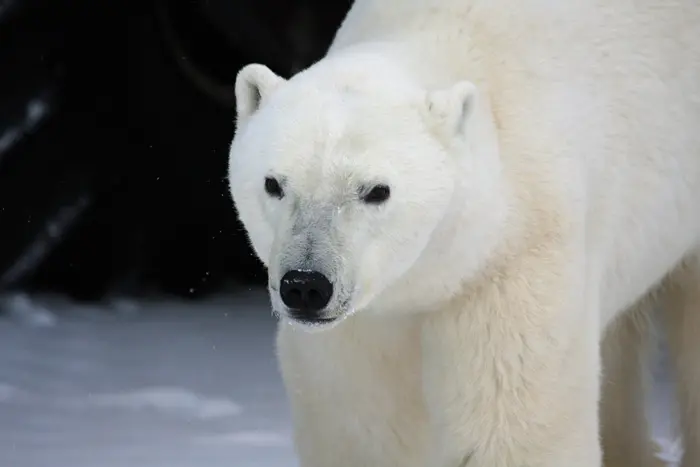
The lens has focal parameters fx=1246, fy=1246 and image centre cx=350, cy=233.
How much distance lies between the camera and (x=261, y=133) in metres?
2.64

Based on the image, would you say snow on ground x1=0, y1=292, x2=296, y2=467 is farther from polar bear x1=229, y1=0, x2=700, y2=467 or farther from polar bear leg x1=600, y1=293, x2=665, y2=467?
polar bear x1=229, y1=0, x2=700, y2=467

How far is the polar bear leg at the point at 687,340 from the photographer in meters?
3.88

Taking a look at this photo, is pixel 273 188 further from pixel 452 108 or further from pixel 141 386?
pixel 141 386

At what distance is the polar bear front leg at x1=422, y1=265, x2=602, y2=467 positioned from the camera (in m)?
2.89

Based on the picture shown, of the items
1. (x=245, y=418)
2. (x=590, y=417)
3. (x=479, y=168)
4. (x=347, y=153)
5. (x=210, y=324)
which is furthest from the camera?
(x=210, y=324)

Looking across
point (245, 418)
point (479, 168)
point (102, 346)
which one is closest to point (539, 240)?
point (479, 168)

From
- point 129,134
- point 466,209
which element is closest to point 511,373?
point 466,209

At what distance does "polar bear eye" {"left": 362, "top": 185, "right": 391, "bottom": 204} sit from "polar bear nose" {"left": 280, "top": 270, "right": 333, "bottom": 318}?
20 centimetres

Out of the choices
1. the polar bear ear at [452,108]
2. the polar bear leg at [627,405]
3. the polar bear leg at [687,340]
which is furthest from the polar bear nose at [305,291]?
the polar bear leg at [627,405]

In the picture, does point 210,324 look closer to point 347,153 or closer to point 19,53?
point 19,53

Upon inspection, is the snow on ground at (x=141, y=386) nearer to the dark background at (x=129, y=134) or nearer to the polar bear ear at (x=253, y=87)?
the dark background at (x=129, y=134)

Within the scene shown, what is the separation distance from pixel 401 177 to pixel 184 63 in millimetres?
4489

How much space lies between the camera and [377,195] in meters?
2.51

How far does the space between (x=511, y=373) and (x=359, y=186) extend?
694 mm
